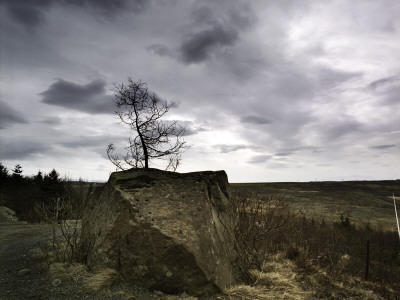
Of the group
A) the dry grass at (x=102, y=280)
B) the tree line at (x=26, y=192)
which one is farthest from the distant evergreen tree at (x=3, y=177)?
the dry grass at (x=102, y=280)

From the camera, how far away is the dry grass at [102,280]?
5.31m

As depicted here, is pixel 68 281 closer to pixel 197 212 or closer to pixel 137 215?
pixel 137 215

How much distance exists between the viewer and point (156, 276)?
5.44 metres

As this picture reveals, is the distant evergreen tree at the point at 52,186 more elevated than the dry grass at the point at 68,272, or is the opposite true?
the distant evergreen tree at the point at 52,186

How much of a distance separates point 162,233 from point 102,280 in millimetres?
1421

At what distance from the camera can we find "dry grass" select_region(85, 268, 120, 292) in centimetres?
531

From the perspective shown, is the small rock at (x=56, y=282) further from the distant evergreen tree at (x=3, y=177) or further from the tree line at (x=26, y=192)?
the distant evergreen tree at (x=3, y=177)

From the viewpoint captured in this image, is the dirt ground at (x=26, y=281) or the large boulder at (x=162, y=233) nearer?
the dirt ground at (x=26, y=281)

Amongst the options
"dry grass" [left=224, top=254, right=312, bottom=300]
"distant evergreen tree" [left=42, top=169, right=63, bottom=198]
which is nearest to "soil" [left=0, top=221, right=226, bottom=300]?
"dry grass" [left=224, top=254, right=312, bottom=300]

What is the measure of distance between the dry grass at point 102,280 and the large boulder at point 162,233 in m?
0.15

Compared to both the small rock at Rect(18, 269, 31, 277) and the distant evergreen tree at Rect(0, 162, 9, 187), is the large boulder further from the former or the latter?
the distant evergreen tree at Rect(0, 162, 9, 187)

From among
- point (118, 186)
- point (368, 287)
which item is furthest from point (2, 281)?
point (368, 287)

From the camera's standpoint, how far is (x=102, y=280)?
5375 mm

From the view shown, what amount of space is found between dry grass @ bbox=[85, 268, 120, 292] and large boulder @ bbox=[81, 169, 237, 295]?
0.15 meters
